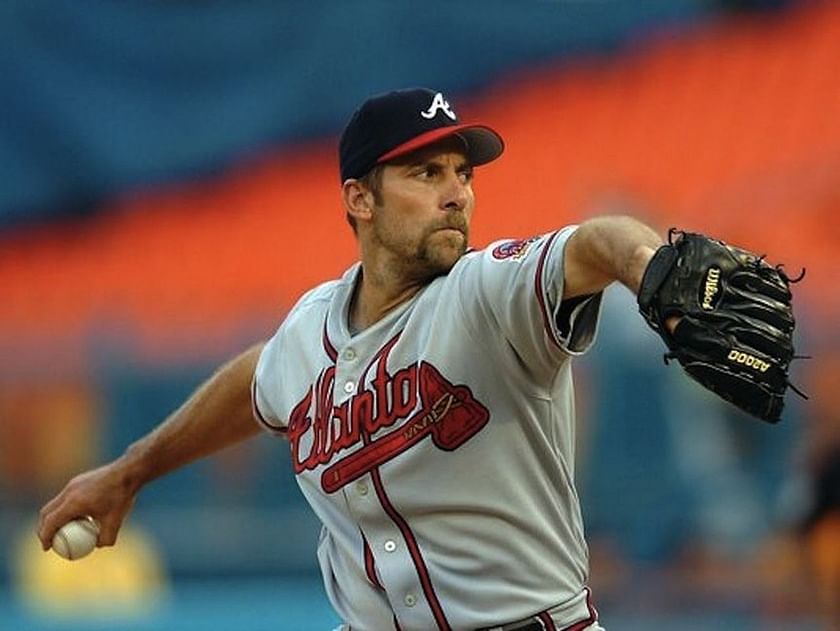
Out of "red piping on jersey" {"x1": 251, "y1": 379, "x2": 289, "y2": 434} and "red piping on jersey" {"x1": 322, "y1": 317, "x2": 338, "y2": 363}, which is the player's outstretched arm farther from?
"red piping on jersey" {"x1": 322, "y1": 317, "x2": 338, "y2": 363}

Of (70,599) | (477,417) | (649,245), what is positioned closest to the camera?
(649,245)

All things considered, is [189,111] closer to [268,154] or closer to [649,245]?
[268,154]

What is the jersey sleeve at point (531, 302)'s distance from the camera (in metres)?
3.56

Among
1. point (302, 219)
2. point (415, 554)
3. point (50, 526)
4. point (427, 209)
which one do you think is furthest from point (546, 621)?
point (302, 219)

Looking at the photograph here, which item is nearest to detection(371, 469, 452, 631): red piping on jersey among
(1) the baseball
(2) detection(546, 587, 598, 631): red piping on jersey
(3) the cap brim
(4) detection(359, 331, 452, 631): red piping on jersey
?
(4) detection(359, 331, 452, 631): red piping on jersey

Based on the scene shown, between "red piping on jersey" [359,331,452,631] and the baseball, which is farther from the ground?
the baseball

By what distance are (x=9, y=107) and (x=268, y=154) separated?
1061 mm

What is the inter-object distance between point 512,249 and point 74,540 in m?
1.44

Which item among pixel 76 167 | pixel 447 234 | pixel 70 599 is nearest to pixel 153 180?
pixel 76 167

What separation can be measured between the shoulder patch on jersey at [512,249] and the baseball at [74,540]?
1.38m

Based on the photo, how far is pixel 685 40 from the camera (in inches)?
301

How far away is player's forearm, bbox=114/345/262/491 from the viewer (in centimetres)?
466

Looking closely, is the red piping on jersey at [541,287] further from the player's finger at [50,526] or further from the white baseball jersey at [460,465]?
the player's finger at [50,526]

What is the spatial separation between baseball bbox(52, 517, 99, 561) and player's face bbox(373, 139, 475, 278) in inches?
42.4
